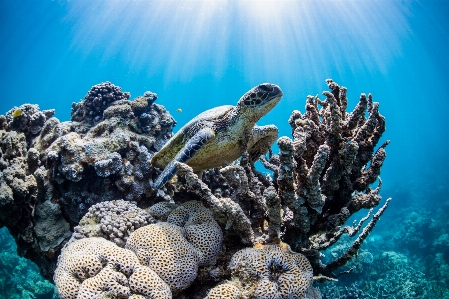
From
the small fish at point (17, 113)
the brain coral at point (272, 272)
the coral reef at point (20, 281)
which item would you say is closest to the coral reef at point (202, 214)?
the brain coral at point (272, 272)

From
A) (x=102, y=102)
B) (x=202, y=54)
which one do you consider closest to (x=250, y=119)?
(x=102, y=102)

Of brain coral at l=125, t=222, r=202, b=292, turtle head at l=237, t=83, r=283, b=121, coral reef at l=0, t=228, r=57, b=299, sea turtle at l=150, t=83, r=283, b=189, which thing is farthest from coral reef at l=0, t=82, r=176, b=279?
coral reef at l=0, t=228, r=57, b=299

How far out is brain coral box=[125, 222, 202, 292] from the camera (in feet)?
6.64

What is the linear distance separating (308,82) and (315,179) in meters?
109

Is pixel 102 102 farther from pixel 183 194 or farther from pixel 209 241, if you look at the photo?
pixel 209 241

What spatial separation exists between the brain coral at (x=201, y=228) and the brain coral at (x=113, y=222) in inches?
14.9

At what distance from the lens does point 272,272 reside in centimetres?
201

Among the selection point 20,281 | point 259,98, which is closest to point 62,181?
point 259,98

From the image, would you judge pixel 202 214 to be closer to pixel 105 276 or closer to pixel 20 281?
pixel 105 276

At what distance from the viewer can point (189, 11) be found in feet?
189

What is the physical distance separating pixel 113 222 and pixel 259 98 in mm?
2351

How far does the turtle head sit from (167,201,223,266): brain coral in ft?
4.83

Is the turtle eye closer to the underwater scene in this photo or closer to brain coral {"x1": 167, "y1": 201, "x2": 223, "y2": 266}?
the underwater scene

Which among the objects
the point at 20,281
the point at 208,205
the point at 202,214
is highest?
the point at 208,205
